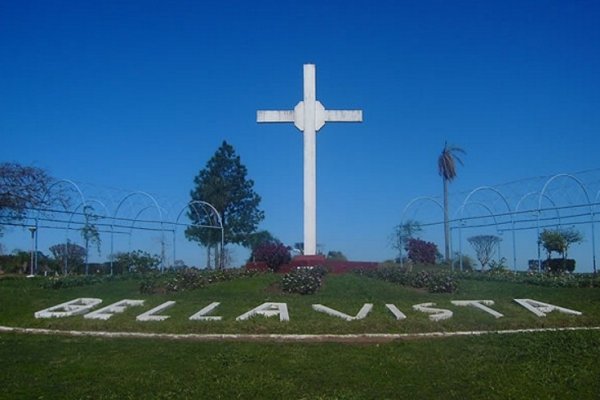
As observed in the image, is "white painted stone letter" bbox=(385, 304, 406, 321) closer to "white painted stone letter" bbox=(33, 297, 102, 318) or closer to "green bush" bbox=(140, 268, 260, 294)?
"green bush" bbox=(140, 268, 260, 294)

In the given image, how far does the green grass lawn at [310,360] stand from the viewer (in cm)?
779

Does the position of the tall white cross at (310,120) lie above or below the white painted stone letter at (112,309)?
above

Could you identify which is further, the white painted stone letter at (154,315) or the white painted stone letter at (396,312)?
the white painted stone letter at (154,315)

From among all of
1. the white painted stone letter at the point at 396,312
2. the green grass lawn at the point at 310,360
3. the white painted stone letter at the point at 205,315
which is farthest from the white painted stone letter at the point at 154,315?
the white painted stone letter at the point at 396,312

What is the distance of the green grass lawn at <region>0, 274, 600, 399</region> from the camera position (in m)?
7.79

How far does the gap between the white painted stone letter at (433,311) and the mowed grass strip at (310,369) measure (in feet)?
7.16

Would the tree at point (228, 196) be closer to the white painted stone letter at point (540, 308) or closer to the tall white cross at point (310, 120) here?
the tall white cross at point (310, 120)

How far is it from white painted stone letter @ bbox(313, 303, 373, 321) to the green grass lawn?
0.76 feet

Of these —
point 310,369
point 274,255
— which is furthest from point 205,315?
point 274,255

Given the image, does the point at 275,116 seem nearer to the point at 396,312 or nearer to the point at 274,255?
the point at 274,255

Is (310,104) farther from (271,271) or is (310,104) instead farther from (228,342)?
(228,342)

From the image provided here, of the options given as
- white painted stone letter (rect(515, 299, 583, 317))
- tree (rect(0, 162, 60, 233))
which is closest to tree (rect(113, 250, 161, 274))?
tree (rect(0, 162, 60, 233))

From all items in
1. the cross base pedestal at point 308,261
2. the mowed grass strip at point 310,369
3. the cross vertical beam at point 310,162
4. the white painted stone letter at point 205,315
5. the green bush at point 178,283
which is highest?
the cross vertical beam at point 310,162

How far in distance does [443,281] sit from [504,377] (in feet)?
31.7
